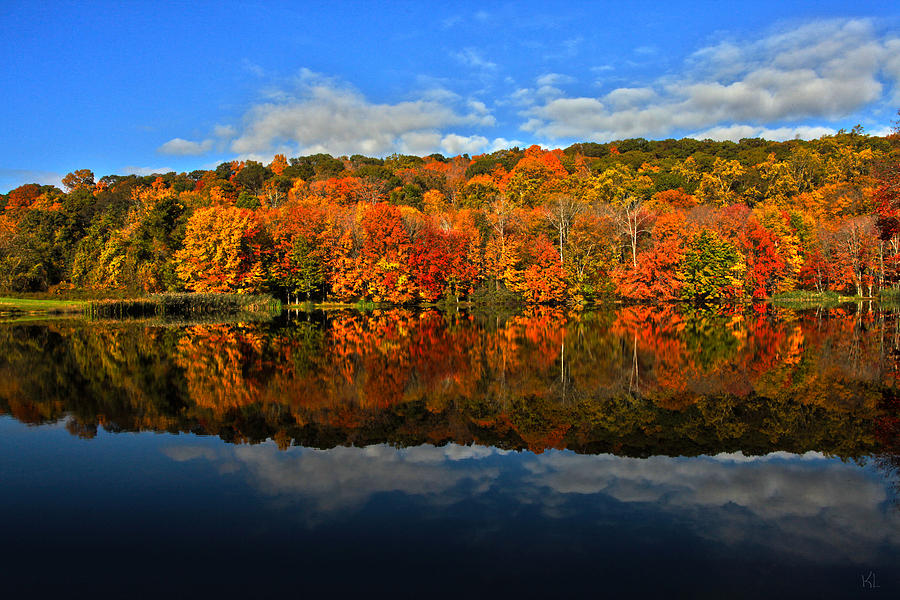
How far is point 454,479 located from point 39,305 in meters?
54.8

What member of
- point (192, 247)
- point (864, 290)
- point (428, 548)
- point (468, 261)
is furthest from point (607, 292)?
point (428, 548)

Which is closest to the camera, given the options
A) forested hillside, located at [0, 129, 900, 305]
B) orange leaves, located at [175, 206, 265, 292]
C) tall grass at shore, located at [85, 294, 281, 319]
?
tall grass at shore, located at [85, 294, 281, 319]

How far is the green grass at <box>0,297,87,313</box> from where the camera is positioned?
144 feet

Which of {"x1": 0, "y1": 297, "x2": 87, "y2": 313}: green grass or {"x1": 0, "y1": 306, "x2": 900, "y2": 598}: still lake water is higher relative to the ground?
{"x1": 0, "y1": 297, "x2": 87, "y2": 313}: green grass

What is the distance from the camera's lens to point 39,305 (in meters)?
48.9

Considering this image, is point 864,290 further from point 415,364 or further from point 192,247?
point 192,247

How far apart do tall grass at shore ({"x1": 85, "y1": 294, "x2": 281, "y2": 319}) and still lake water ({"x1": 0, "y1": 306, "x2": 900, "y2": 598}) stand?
2469cm

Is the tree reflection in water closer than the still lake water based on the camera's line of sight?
No

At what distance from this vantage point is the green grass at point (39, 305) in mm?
43809

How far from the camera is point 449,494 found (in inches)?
274

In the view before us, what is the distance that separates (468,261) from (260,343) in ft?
103
